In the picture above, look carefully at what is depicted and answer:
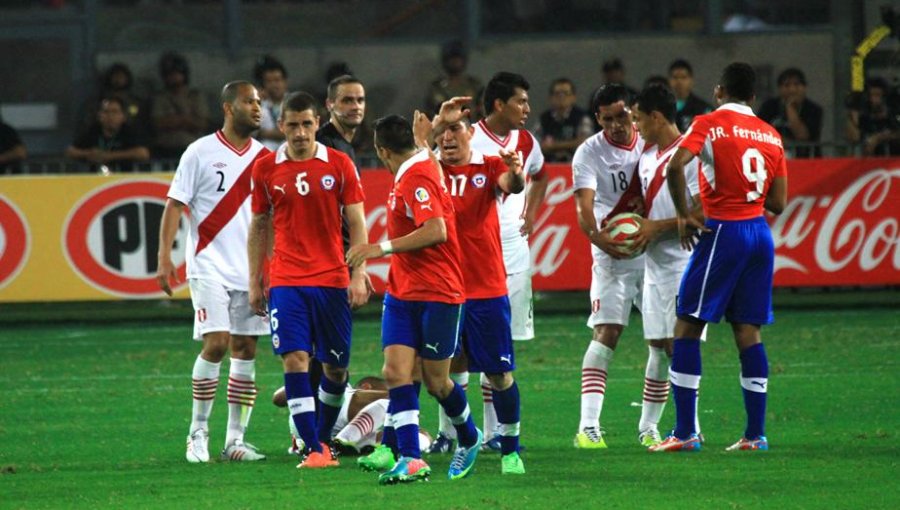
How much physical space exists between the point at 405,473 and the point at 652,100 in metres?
2.86

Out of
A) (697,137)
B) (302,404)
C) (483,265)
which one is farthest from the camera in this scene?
(697,137)

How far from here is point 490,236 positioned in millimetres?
9391

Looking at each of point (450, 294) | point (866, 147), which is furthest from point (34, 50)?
point (450, 294)

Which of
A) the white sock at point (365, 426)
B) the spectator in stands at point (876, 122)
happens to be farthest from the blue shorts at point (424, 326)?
the spectator in stands at point (876, 122)

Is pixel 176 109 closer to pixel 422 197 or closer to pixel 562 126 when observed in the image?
pixel 562 126

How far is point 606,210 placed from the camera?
431 inches

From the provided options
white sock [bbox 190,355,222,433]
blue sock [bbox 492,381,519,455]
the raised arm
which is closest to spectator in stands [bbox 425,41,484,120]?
white sock [bbox 190,355,222,433]

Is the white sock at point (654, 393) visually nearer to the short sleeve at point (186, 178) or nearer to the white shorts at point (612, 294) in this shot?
the white shorts at point (612, 294)

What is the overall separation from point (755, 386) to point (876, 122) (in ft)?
33.1

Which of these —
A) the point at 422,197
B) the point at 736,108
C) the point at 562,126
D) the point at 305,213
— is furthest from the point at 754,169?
the point at 562,126

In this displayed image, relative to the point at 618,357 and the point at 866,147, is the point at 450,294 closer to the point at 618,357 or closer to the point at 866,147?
the point at 618,357

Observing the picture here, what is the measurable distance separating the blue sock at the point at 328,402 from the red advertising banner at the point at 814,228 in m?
7.87

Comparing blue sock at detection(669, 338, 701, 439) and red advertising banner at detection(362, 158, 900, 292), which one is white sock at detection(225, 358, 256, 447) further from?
red advertising banner at detection(362, 158, 900, 292)

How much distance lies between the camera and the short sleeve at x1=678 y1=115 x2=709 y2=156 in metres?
9.66
